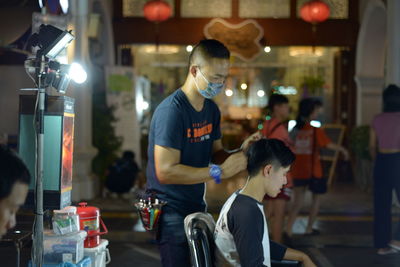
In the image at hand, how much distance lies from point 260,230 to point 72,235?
2.37m

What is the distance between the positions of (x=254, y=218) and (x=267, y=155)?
350 mm

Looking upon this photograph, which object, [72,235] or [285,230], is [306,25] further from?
[72,235]

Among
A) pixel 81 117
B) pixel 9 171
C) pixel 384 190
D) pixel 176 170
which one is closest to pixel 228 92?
pixel 81 117

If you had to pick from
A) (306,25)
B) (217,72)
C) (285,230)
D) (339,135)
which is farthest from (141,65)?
(217,72)

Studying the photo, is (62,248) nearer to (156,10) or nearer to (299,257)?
(299,257)

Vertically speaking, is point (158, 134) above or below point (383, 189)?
above

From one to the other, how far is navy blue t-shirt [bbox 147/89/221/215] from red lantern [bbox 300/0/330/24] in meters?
10.6

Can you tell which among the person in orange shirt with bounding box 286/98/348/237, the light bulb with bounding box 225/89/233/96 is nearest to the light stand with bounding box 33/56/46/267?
the person in orange shirt with bounding box 286/98/348/237

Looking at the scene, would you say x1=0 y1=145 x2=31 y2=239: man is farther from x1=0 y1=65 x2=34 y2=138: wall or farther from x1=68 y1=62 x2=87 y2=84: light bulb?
x1=0 y1=65 x2=34 y2=138: wall

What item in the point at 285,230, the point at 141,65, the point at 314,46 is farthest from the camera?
the point at 141,65

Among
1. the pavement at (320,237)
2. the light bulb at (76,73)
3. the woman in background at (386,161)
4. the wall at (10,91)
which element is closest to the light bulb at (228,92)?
the pavement at (320,237)

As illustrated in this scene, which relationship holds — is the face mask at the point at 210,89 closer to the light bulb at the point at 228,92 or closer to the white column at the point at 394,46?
the white column at the point at 394,46

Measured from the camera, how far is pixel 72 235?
5.43 meters

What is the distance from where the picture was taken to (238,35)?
1516 centimetres
